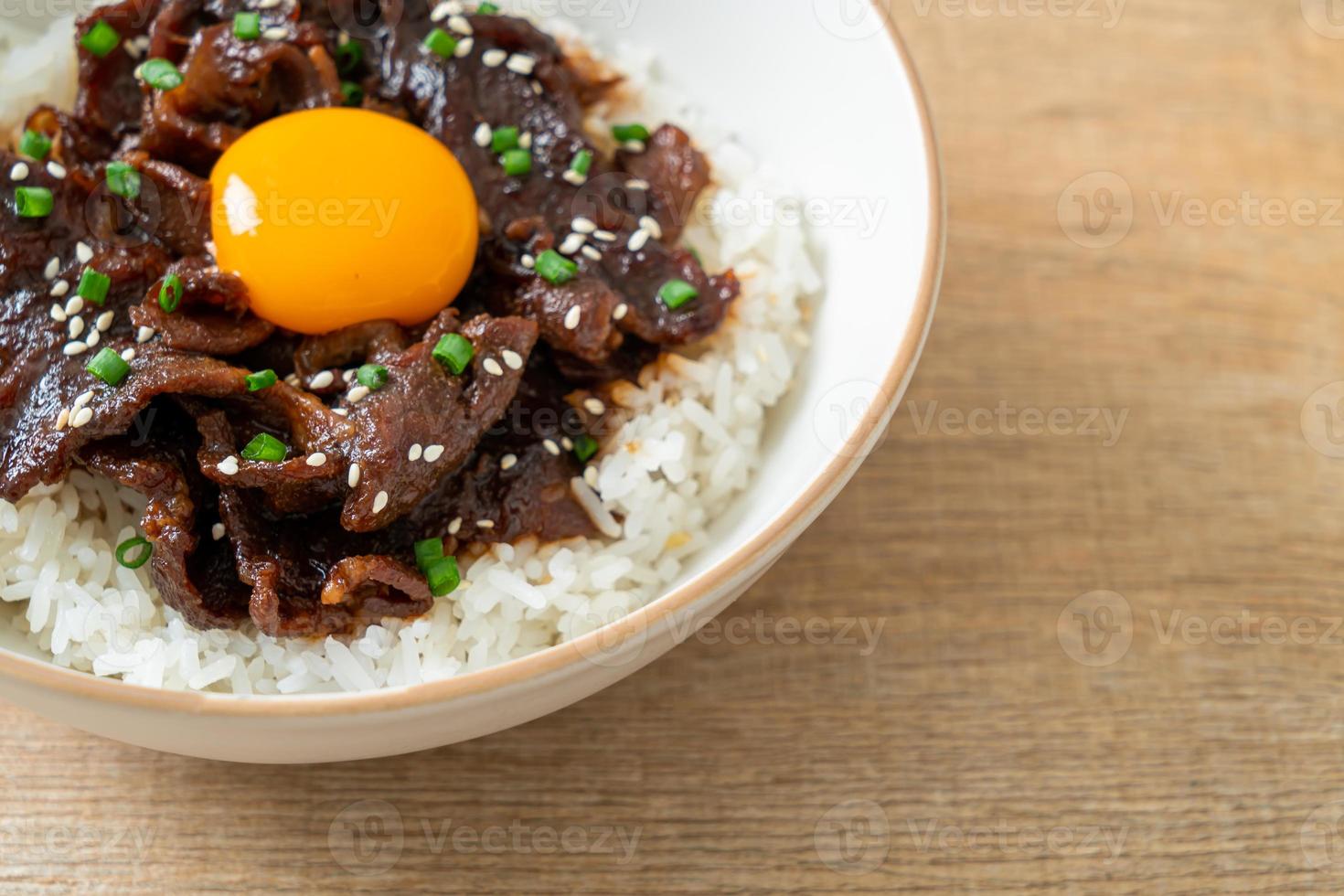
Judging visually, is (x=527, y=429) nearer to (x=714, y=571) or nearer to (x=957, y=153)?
(x=714, y=571)

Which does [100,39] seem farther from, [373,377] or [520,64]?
[373,377]

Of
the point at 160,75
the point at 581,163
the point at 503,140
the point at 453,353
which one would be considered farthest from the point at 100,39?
the point at 453,353

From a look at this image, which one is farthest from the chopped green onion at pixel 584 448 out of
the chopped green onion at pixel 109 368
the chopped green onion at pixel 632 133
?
the chopped green onion at pixel 109 368

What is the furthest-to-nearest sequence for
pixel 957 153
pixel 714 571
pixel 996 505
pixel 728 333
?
pixel 957 153 → pixel 996 505 → pixel 728 333 → pixel 714 571

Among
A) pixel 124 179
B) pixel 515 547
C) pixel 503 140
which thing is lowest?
pixel 515 547

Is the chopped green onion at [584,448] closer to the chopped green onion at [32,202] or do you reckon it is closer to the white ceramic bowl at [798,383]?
the white ceramic bowl at [798,383]

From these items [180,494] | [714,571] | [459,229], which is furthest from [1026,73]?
[180,494]
